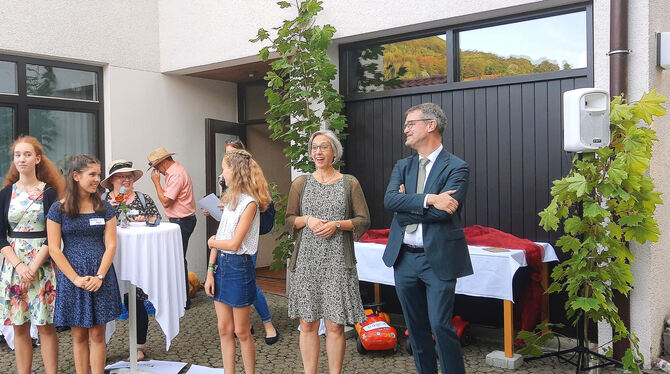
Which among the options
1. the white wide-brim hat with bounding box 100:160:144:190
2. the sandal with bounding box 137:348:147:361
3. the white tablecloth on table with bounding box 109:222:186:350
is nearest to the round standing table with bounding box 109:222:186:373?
the white tablecloth on table with bounding box 109:222:186:350

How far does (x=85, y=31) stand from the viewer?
672 centimetres

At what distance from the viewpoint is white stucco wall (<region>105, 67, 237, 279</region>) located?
699 cm

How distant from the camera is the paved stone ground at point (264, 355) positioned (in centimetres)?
427

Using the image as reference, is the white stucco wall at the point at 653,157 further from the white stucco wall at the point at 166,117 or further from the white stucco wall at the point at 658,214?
the white stucco wall at the point at 166,117

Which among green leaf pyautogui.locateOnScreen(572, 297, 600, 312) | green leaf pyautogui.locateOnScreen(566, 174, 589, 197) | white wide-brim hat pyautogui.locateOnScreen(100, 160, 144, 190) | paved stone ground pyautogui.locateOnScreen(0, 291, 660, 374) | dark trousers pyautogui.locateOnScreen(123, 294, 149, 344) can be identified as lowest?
paved stone ground pyautogui.locateOnScreen(0, 291, 660, 374)

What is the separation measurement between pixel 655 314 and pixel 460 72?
2.40 m

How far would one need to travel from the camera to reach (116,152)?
696 centimetres

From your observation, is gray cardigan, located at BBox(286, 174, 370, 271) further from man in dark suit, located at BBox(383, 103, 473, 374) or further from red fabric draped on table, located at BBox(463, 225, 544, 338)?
red fabric draped on table, located at BBox(463, 225, 544, 338)

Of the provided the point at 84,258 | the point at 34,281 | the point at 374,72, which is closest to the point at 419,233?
the point at 84,258

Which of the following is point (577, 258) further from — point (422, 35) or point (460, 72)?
point (422, 35)

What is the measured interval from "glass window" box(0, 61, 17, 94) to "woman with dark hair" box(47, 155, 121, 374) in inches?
127

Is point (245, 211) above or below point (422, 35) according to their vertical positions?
below

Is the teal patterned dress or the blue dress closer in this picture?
the blue dress

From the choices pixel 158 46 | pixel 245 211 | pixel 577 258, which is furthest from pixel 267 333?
pixel 158 46
